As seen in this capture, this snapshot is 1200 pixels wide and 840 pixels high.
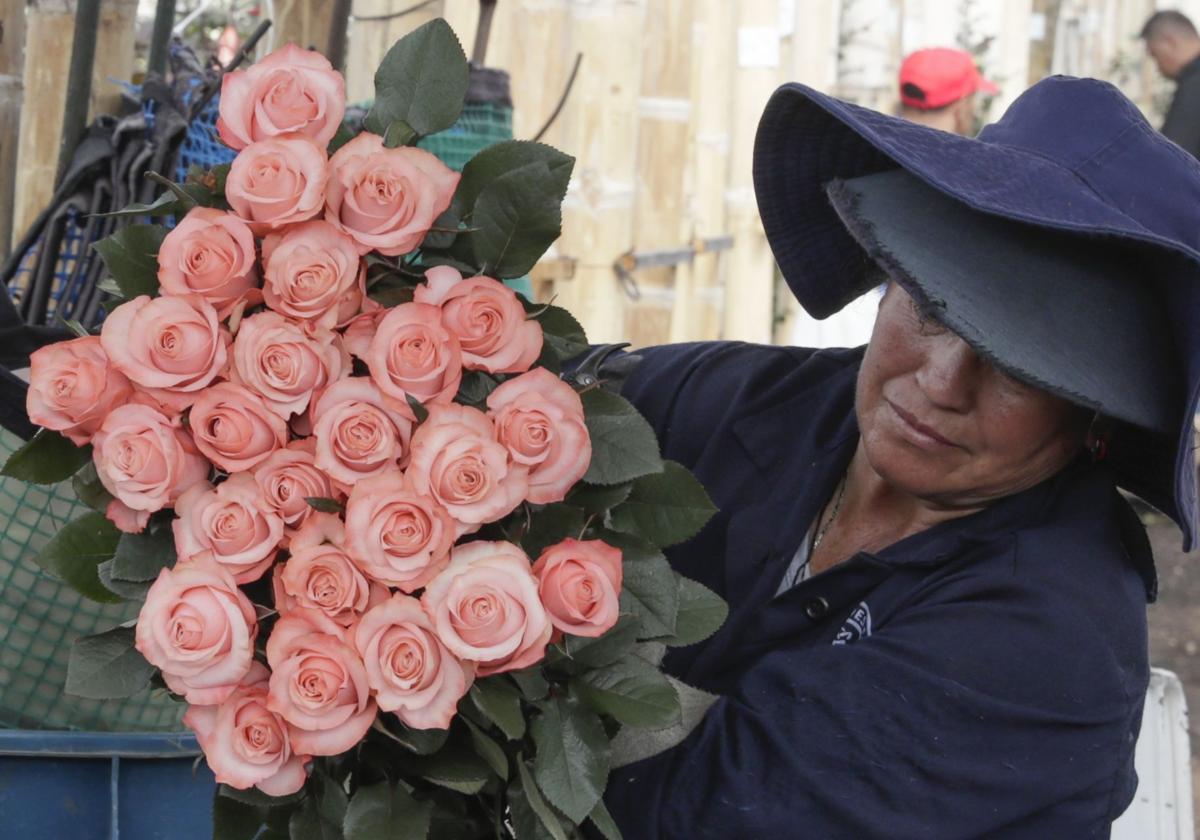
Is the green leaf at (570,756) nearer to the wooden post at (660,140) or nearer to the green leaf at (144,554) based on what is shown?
the green leaf at (144,554)

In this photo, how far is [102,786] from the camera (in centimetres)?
164

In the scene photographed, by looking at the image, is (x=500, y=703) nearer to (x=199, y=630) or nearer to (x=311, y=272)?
(x=199, y=630)

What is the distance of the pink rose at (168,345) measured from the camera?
4.28ft

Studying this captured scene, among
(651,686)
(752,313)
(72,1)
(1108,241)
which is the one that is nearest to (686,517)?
(651,686)

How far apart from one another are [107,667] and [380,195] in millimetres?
523

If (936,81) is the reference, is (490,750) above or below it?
below

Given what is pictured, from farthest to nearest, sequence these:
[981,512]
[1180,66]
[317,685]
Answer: [1180,66]
[981,512]
[317,685]

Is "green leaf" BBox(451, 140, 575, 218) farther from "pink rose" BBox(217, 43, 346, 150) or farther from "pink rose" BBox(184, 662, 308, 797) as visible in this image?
"pink rose" BBox(184, 662, 308, 797)

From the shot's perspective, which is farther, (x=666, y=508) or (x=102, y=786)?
(x=102, y=786)

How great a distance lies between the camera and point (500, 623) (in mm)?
1245

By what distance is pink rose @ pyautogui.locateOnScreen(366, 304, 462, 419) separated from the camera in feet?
4.28

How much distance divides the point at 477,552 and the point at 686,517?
0.92 ft

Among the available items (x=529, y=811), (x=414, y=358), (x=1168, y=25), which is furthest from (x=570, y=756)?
(x=1168, y=25)

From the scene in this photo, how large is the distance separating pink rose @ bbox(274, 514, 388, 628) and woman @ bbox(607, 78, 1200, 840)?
1.52 feet
